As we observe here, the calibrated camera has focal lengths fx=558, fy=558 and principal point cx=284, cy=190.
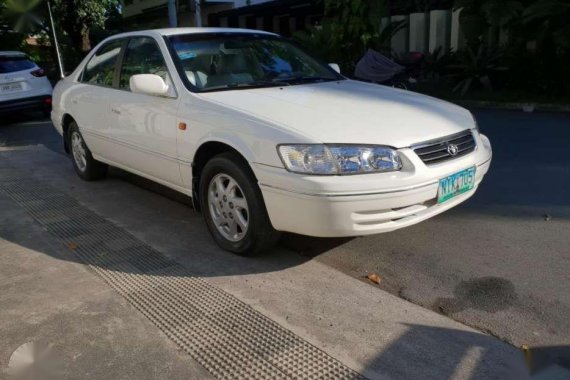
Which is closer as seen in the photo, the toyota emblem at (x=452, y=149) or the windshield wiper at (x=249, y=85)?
the toyota emblem at (x=452, y=149)

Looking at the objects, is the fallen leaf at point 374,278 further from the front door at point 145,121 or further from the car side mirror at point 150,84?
the car side mirror at point 150,84

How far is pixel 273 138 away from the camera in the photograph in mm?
3346

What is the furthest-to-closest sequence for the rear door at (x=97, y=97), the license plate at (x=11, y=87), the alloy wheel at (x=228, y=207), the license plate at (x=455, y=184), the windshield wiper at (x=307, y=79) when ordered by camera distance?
1. the license plate at (x=11, y=87)
2. the rear door at (x=97, y=97)
3. the windshield wiper at (x=307, y=79)
4. the alloy wheel at (x=228, y=207)
5. the license plate at (x=455, y=184)

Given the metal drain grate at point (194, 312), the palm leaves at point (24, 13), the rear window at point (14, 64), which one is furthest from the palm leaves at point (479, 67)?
the palm leaves at point (24, 13)

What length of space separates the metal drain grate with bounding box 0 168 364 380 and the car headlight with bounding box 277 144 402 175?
0.89 m

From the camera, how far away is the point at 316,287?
3.44 meters

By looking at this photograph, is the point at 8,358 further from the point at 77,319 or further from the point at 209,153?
the point at 209,153

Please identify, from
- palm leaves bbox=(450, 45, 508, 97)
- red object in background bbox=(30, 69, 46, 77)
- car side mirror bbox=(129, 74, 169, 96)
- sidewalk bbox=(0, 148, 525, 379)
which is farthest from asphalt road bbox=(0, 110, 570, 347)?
red object in background bbox=(30, 69, 46, 77)

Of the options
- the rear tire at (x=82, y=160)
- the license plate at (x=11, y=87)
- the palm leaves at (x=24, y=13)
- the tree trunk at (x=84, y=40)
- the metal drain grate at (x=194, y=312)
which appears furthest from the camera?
the tree trunk at (x=84, y=40)

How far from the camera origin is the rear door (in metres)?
5.16

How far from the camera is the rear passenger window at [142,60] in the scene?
4.48 meters

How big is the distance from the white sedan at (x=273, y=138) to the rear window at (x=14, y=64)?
6.83 m

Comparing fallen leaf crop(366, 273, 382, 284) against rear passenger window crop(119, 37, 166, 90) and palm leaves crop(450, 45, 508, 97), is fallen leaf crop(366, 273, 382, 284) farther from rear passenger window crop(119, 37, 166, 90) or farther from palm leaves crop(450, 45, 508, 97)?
palm leaves crop(450, 45, 508, 97)

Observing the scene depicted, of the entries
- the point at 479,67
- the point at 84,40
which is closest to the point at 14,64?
the point at 479,67
